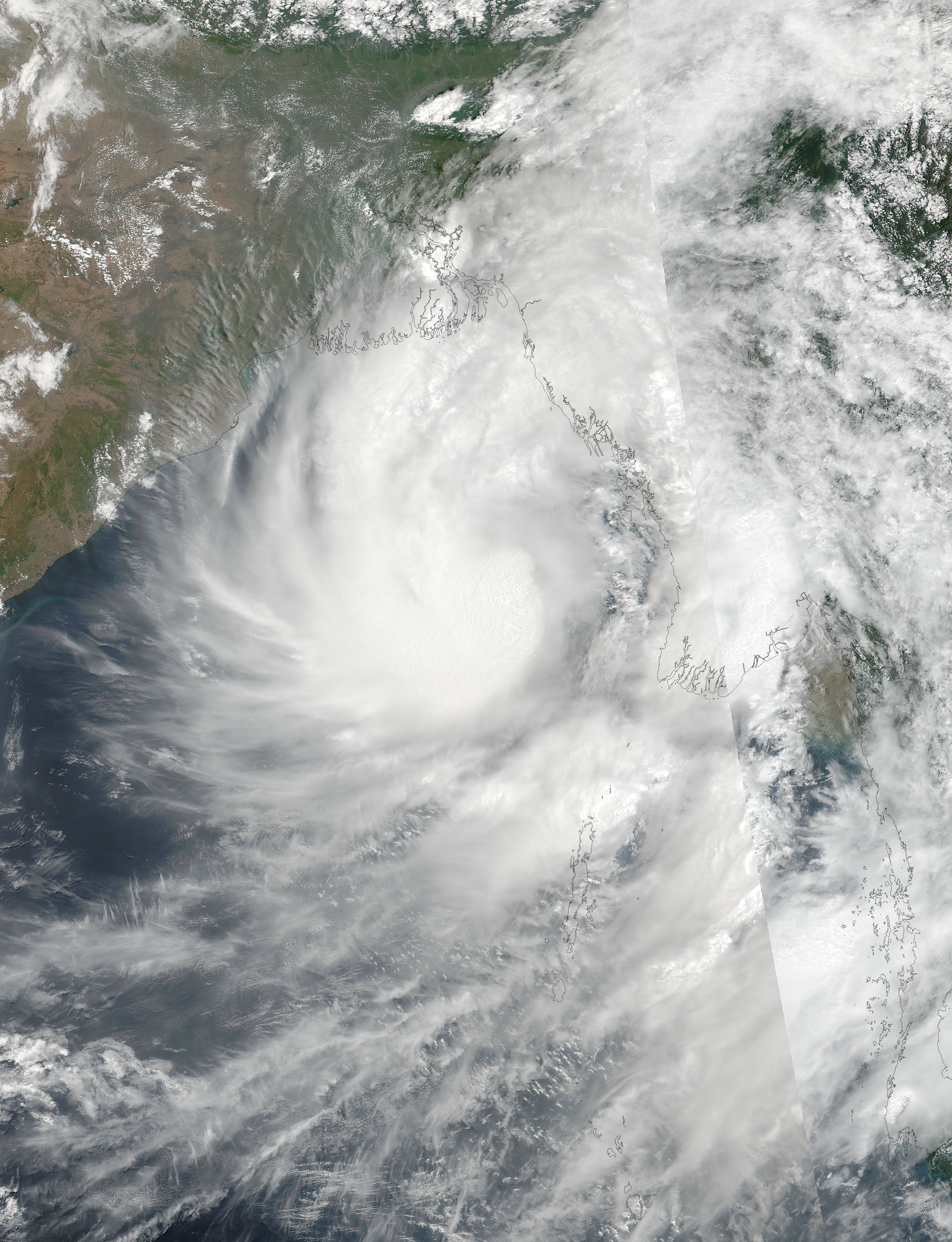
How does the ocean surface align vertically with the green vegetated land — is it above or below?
below

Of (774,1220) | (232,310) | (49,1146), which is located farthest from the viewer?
(232,310)

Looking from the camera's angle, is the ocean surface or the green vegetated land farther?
the green vegetated land

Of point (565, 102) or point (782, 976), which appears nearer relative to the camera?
point (782, 976)

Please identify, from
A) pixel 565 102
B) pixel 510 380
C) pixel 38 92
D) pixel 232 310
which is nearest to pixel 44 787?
pixel 232 310

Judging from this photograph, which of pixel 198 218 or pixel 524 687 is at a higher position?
pixel 198 218

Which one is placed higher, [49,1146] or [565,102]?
[565,102]

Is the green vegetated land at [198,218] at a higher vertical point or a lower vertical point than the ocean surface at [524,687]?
higher

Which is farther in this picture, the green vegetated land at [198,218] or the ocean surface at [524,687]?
the green vegetated land at [198,218]

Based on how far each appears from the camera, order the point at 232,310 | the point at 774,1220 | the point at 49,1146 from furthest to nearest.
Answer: the point at 232,310 < the point at 49,1146 < the point at 774,1220

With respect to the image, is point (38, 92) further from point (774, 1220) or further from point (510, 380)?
point (774, 1220)

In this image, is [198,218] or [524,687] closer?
[524,687]

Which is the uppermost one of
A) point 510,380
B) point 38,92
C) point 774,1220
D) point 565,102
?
point 38,92
